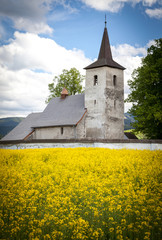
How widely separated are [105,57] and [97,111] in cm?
813

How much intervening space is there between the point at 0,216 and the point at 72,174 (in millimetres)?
4018

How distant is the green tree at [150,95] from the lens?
27.0m

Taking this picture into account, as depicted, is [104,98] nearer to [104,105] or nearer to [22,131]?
[104,105]

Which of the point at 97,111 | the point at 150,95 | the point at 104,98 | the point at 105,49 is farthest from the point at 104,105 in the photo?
the point at 105,49

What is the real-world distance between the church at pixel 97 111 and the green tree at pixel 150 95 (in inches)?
116

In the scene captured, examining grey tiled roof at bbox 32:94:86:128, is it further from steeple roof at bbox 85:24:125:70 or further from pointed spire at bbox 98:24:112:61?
pointed spire at bbox 98:24:112:61

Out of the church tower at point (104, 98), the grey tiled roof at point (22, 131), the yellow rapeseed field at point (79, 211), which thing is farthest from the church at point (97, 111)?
the yellow rapeseed field at point (79, 211)

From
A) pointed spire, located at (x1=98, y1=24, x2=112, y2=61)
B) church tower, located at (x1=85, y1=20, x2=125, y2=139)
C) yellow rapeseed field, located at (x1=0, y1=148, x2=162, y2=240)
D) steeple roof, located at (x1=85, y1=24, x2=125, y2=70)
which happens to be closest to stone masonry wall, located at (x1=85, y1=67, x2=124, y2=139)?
church tower, located at (x1=85, y1=20, x2=125, y2=139)

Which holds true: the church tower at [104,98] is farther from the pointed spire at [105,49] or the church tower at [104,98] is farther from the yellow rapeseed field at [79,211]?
the yellow rapeseed field at [79,211]

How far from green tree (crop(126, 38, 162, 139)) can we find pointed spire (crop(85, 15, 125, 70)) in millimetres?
4535

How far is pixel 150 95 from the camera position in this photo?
91.9 feet

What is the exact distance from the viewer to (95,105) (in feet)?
105

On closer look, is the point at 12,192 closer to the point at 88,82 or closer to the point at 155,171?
the point at 155,171

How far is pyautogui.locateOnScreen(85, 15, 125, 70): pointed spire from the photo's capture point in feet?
107
